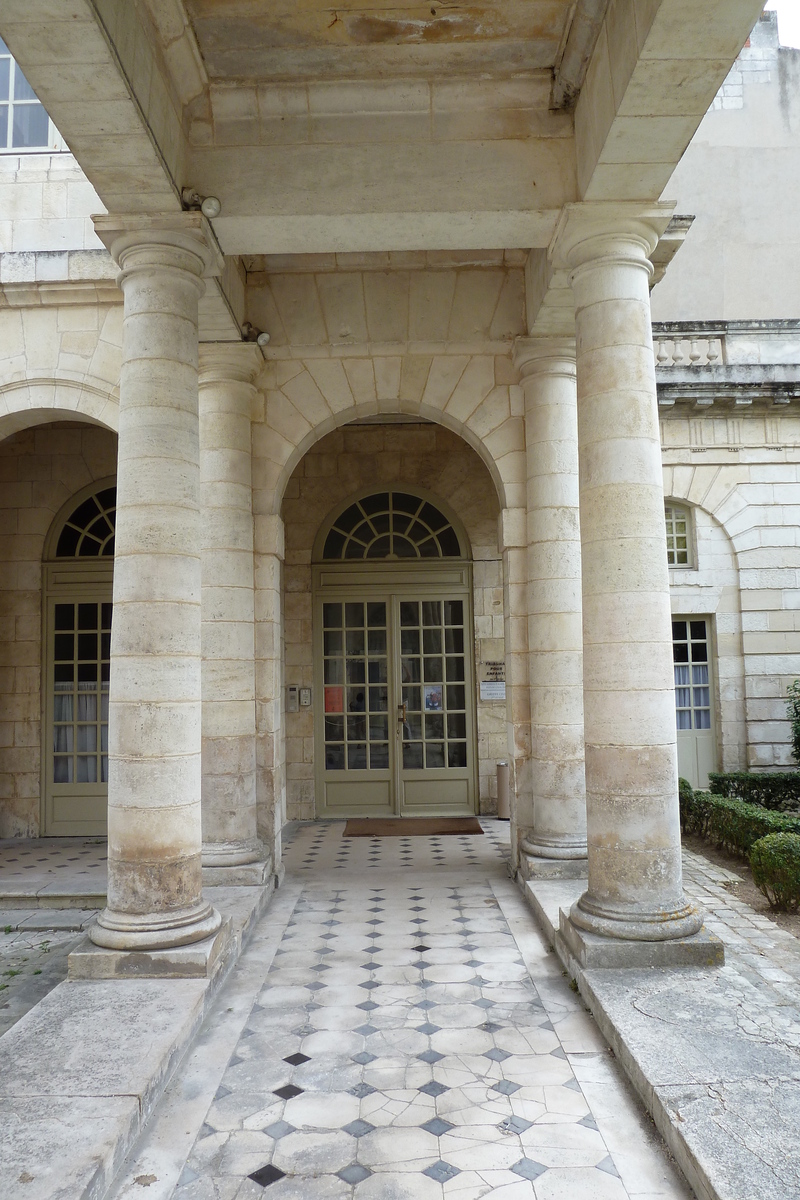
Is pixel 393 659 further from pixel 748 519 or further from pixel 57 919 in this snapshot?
pixel 57 919

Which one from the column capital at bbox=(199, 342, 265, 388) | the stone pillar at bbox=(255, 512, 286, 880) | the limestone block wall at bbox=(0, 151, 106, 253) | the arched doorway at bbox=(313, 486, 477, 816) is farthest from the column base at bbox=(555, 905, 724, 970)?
the limestone block wall at bbox=(0, 151, 106, 253)

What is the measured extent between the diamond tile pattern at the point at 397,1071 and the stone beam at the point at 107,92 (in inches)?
169

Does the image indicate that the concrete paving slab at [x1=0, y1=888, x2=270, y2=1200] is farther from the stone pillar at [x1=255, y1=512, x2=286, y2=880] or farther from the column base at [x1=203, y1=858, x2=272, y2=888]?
the stone pillar at [x1=255, y1=512, x2=286, y2=880]

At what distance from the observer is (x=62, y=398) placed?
6961 millimetres

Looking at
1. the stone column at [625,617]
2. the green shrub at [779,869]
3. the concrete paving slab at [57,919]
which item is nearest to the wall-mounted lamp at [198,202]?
the stone column at [625,617]

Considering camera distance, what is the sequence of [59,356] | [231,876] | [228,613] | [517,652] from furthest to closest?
[59,356]
[517,652]
[228,613]
[231,876]

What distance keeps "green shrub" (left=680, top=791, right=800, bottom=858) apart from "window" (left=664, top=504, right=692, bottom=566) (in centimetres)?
280

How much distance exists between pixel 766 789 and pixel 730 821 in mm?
1580

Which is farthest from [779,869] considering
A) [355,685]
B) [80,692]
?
[80,692]

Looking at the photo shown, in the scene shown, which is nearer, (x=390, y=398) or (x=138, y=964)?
(x=138, y=964)

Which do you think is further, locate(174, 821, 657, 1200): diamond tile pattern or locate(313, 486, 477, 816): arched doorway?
locate(313, 486, 477, 816): arched doorway

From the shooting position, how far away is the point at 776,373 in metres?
9.62

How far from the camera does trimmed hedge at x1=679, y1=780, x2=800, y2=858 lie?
23.3ft

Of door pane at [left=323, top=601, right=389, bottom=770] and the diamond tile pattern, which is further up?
door pane at [left=323, top=601, right=389, bottom=770]
